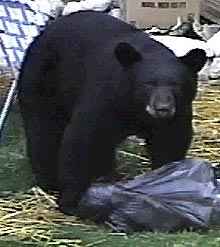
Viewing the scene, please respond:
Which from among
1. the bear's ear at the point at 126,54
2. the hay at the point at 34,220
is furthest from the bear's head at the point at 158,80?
the hay at the point at 34,220

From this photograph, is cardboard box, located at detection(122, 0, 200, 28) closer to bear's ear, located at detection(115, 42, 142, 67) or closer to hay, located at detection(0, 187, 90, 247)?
hay, located at detection(0, 187, 90, 247)

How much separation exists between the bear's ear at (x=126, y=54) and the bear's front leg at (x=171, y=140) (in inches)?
10.9

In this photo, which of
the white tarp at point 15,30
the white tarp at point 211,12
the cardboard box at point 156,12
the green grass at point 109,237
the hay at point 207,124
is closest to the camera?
the green grass at point 109,237

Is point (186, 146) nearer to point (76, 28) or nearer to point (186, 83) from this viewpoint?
point (186, 83)

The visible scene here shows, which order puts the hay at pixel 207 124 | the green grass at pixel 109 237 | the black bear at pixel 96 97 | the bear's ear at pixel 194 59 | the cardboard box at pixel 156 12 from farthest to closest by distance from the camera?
the cardboard box at pixel 156 12, the hay at pixel 207 124, the bear's ear at pixel 194 59, the black bear at pixel 96 97, the green grass at pixel 109 237

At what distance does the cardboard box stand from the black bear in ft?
8.43

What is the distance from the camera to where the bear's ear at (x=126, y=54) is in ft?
12.3

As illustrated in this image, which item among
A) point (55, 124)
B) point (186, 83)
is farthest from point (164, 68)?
Result: point (55, 124)

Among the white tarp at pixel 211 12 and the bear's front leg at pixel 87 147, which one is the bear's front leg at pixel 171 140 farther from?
the white tarp at pixel 211 12

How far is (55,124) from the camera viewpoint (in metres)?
4.44

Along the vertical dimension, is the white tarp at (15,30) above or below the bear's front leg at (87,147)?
above

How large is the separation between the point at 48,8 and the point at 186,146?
2.75 m

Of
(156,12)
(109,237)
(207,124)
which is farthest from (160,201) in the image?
(156,12)

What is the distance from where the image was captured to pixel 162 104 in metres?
3.67
